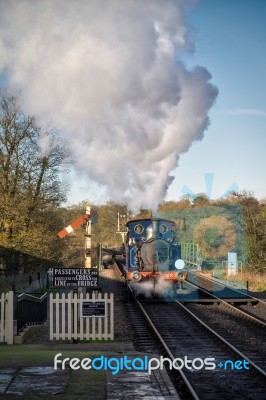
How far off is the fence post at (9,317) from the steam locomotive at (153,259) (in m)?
9.10

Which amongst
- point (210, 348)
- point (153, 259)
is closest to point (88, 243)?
point (153, 259)

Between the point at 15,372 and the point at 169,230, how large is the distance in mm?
13917

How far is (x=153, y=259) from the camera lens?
20.5m

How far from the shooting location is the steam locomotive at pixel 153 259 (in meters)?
20.5

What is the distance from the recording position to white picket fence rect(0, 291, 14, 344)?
444 inches

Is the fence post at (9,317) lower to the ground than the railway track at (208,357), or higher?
higher

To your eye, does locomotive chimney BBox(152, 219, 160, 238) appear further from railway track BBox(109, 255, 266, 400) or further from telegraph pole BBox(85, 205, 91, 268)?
telegraph pole BBox(85, 205, 91, 268)

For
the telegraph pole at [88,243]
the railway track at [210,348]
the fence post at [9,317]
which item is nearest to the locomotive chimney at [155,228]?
the railway track at [210,348]

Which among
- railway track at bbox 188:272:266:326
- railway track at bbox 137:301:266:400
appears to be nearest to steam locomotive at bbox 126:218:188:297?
railway track at bbox 188:272:266:326

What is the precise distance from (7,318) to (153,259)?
9.87 m

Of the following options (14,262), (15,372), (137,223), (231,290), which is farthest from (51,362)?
(14,262)

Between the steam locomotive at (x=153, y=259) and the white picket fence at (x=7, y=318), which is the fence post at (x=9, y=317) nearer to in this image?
the white picket fence at (x=7, y=318)

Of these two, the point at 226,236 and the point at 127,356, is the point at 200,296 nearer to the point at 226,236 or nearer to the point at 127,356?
the point at 127,356

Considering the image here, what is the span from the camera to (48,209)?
106 feet
